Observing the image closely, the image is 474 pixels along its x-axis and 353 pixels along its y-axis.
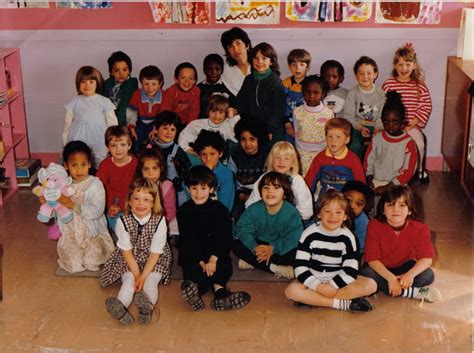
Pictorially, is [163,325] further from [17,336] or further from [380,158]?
[380,158]

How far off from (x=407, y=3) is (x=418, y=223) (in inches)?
92.9

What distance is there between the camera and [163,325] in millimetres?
4129

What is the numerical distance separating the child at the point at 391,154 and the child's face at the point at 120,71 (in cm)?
190

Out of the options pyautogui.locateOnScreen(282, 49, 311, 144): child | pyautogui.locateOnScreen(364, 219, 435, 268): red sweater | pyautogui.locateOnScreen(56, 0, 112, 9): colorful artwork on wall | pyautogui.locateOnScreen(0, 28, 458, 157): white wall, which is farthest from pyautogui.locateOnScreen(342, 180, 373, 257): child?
pyautogui.locateOnScreen(56, 0, 112, 9): colorful artwork on wall

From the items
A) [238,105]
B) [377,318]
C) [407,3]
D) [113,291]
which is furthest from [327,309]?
[407,3]

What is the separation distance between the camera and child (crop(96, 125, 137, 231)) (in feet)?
16.4

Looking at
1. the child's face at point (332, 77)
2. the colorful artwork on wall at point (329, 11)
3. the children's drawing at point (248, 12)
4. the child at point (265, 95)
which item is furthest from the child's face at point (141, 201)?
the colorful artwork on wall at point (329, 11)

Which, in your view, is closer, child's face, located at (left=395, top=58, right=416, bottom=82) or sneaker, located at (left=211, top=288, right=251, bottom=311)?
sneaker, located at (left=211, top=288, right=251, bottom=311)

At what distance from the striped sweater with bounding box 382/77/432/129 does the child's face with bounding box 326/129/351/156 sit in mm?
1128

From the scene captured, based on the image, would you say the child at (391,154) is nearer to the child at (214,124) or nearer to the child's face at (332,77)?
the child's face at (332,77)

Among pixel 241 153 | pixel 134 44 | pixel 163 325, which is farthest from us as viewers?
pixel 134 44

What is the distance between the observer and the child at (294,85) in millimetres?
5820

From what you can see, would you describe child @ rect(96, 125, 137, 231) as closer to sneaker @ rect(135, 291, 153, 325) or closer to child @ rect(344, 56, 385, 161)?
Answer: sneaker @ rect(135, 291, 153, 325)

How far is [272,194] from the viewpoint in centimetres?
454
